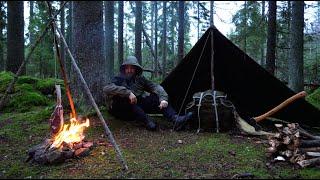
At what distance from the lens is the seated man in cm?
582

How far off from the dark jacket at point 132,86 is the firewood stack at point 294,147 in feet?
7.42

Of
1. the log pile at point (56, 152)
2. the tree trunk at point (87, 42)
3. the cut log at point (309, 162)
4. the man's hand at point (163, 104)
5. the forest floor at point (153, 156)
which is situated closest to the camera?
the forest floor at point (153, 156)

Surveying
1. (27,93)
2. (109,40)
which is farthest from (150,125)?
(109,40)

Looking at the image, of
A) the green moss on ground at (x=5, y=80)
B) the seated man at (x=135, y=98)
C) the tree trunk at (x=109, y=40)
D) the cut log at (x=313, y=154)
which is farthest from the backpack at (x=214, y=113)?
the tree trunk at (x=109, y=40)

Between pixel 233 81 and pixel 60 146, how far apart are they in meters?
3.74

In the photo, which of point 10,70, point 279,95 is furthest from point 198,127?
point 10,70

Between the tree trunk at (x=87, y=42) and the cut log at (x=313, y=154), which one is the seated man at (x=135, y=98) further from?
the cut log at (x=313, y=154)

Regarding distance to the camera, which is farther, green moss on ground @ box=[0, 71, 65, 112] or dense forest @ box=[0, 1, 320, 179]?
green moss on ground @ box=[0, 71, 65, 112]

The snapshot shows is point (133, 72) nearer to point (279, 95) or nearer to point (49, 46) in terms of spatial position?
point (279, 95)

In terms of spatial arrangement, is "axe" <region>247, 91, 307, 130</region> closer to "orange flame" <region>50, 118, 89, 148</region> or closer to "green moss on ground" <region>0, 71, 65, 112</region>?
"orange flame" <region>50, 118, 89, 148</region>

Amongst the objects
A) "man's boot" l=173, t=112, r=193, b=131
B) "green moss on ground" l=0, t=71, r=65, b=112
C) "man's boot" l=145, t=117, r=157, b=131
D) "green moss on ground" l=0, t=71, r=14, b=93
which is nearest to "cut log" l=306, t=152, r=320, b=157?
"man's boot" l=173, t=112, r=193, b=131

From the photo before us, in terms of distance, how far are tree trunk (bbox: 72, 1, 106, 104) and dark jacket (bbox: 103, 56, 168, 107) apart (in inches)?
18.2

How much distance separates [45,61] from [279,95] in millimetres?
15664

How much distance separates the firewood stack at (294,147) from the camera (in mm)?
3996
